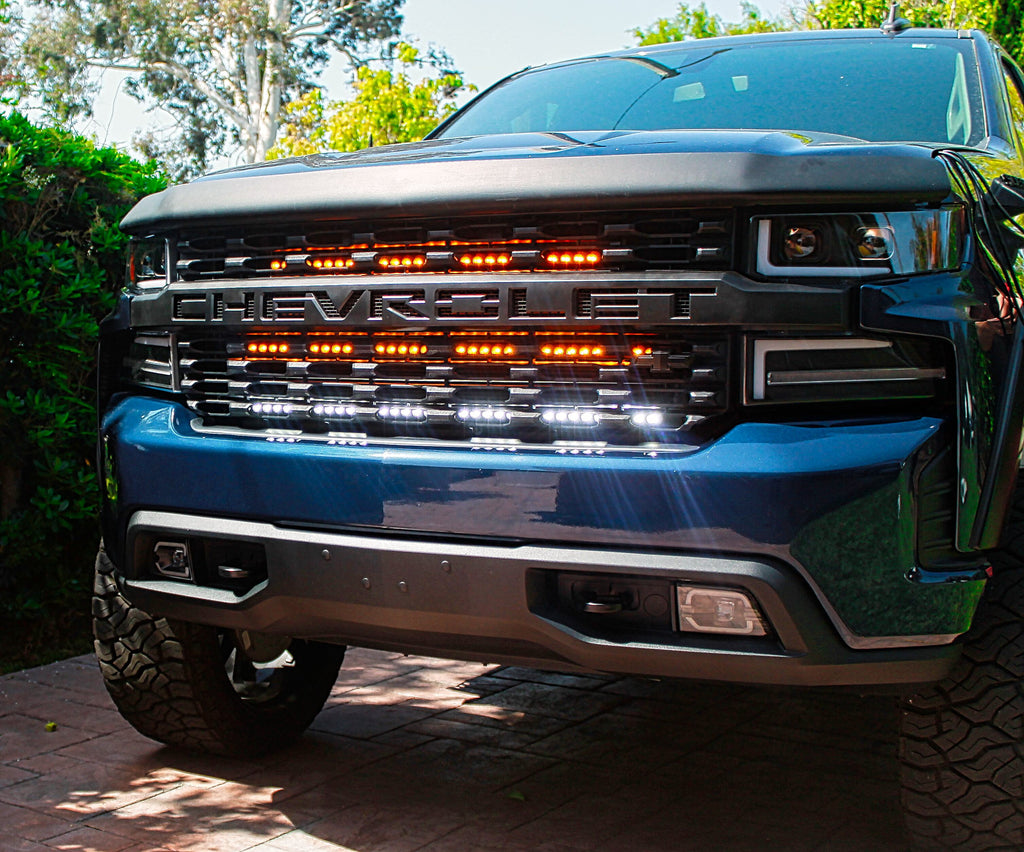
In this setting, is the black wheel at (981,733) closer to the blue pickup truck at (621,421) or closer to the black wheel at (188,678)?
the blue pickup truck at (621,421)

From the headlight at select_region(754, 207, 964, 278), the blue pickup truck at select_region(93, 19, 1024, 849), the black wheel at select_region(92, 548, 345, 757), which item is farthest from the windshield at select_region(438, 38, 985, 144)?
the black wheel at select_region(92, 548, 345, 757)

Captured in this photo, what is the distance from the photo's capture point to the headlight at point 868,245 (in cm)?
230

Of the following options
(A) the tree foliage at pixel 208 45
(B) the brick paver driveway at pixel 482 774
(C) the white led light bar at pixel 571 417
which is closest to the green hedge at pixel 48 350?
(B) the brick paver driveway at pixel 482 774

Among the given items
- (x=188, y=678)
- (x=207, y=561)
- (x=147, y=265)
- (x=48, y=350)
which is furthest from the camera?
(x=48, y=350)

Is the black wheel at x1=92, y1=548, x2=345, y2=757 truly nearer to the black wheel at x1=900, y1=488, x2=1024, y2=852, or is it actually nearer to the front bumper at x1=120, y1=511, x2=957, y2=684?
the front bumper at x1=120, y1=511, x2=957, y2=684

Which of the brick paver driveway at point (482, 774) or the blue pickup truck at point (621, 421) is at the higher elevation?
the blue pickup truck at point (621, 421)

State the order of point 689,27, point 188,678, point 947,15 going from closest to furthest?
point 188,678
point 947,15
point 689,27

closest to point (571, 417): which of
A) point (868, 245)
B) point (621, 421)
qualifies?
point (621, 421)

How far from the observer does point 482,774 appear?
11.5ft

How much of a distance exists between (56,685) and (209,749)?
1.09 m

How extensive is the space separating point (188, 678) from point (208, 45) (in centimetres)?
3428

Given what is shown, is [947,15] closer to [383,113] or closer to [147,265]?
[383,113]

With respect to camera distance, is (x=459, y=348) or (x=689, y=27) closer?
(x=459, y=348)

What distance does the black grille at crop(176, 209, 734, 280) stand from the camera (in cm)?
241
